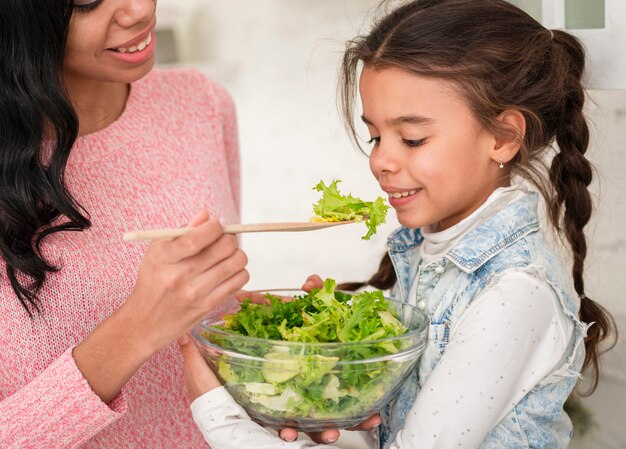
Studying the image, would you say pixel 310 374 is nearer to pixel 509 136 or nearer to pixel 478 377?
pixel 478 377

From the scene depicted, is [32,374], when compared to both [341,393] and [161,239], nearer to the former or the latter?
[161,239]

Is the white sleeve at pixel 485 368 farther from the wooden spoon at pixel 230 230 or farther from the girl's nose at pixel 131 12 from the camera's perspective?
the girl's nose at pixel 131 12

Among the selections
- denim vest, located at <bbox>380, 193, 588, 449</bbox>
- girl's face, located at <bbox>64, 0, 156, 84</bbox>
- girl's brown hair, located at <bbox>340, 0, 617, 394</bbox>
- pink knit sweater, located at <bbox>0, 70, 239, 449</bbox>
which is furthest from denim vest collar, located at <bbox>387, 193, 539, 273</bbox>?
girl's face, located at <bbox>64, 0, 156, 84</bbox>

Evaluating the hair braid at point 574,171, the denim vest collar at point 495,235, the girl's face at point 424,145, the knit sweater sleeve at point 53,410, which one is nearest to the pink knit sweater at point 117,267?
the knit sweater sleeve at point 53,410

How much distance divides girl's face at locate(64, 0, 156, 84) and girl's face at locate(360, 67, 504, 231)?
41cm

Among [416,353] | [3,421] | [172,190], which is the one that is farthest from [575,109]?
[3,421]

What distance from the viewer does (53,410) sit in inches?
50.3

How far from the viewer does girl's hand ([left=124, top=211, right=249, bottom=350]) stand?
3.73 feet

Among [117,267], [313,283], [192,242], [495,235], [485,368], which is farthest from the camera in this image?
[313,283]

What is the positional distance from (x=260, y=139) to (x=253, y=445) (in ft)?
7.83

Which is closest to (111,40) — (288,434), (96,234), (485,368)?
(96,234)

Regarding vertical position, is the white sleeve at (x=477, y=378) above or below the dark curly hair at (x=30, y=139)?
below

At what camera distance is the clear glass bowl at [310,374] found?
121 cm

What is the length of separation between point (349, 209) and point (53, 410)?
Answer: 0.59 meters
